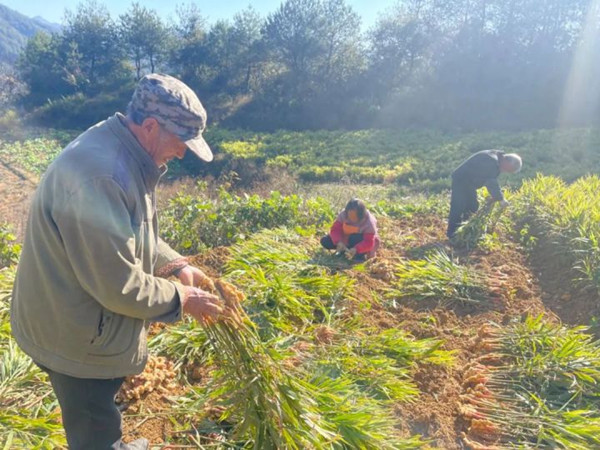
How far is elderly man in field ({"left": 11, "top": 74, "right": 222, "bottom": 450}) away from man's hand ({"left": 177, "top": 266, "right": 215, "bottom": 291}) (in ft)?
1.13

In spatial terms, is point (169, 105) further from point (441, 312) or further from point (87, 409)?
point (441, 312)

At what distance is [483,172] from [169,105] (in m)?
5.11

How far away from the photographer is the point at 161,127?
62.2 inches

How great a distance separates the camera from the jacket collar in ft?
5.08

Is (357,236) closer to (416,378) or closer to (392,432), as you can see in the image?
(416,378)

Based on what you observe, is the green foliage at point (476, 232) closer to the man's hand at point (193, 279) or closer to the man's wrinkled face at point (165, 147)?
the man's hand at point (193, 279)

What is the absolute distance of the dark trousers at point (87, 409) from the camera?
161cm

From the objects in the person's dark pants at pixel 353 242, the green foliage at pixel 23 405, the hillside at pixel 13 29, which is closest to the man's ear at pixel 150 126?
the green foliage at pixel 23 405

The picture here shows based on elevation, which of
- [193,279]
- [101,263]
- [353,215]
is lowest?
[353,215]

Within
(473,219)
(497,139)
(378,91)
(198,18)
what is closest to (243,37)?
(198,18)

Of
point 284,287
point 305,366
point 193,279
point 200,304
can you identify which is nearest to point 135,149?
point 200,304

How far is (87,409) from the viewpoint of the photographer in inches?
65.2

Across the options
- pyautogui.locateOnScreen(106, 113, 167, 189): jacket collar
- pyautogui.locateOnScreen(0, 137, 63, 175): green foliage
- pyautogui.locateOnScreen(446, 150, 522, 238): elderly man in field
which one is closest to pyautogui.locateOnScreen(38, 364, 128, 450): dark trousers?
pyautogui.locateOnScreen(106, 113, 167, 189): jacket collar

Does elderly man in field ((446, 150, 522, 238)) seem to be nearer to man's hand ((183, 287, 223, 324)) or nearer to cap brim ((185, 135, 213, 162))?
cap brim ((185, 135, 213, 162))
